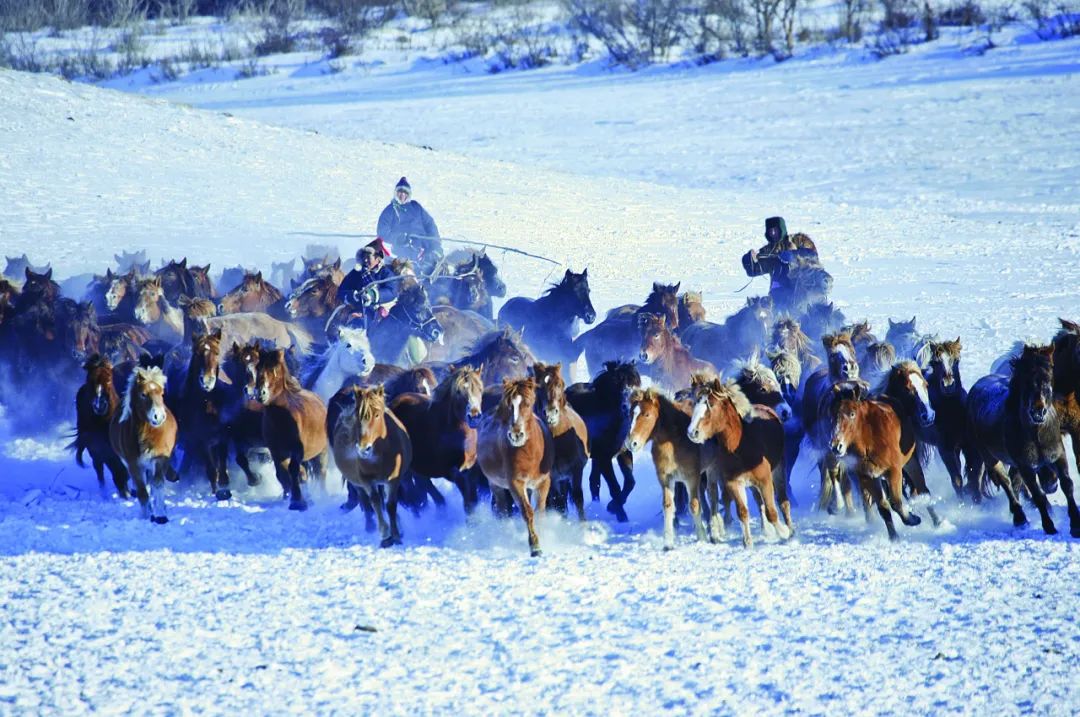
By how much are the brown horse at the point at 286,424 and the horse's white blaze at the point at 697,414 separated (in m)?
3.00

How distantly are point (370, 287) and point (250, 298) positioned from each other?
258cm

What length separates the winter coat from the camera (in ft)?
47.0

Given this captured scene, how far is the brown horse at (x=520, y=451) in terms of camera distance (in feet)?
24.3

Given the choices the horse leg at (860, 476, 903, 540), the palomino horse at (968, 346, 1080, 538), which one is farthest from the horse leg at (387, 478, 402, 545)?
the palomino horse at (968, 346, 1080, 538)

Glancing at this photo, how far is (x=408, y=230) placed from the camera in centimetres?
1438

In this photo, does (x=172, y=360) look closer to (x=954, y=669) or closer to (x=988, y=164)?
(x=954, y=669)

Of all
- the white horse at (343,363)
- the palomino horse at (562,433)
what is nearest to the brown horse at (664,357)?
the palomino horse at (562,433)

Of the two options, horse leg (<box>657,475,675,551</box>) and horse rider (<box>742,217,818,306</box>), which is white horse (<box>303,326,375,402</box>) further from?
horse rider (<box>742,217,818,306</box>)

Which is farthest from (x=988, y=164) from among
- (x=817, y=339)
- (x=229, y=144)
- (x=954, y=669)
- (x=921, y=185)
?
(x=954, y=669)

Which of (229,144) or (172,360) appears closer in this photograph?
(172,360)

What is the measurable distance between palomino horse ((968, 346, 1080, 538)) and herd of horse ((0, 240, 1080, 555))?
1 centimetres

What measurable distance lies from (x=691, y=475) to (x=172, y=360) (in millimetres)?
4862

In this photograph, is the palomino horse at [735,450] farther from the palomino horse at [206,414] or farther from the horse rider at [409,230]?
the horse rider at [409,230]

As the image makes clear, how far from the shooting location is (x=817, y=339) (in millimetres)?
11703
